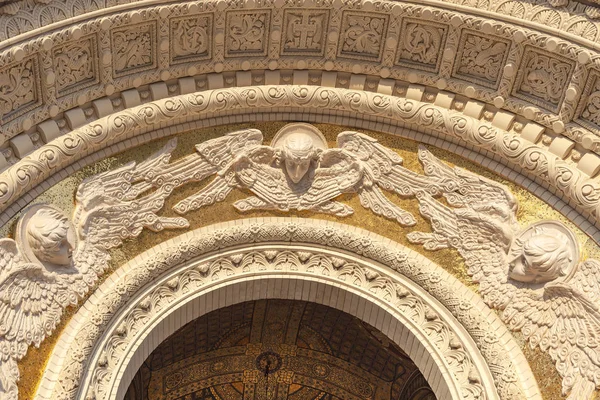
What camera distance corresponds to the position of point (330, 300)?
28.8ft

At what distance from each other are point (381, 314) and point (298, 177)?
4.44 feet

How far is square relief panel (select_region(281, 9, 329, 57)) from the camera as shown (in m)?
8.77

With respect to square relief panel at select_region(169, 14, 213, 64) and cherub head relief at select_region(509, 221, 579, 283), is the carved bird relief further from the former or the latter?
cherub head relief at select_region(509, 221, 579, 283)

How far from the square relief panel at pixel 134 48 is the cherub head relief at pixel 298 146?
1266mm

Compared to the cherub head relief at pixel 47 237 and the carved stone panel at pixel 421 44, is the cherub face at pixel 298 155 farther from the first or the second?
the cherub head relief at pixel 47 237

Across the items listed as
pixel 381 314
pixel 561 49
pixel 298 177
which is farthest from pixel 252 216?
pixel 561 49

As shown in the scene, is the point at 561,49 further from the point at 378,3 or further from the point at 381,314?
the point at 381,314

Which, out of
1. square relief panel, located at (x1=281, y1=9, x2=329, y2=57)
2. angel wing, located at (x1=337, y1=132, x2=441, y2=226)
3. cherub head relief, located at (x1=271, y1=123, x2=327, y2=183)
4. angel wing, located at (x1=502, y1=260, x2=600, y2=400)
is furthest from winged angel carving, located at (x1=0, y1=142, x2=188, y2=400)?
angel wing, located at (x1=502, y1=260, x2=600, y2=400)

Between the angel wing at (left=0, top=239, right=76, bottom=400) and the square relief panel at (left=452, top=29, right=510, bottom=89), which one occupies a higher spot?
the square relief panel at (left=452, top=29, right=510, bottom=89)

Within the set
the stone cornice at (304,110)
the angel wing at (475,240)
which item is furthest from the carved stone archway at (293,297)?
the stone cornice at (304,110)

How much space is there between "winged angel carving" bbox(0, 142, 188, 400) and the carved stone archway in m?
0.21

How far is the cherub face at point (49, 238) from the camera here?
25.9ft

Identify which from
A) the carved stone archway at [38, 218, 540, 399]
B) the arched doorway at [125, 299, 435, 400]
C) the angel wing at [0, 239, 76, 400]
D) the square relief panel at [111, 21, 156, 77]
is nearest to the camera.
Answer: the angel wing at [0, 239, 76, 400]

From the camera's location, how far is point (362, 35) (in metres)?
8.85
